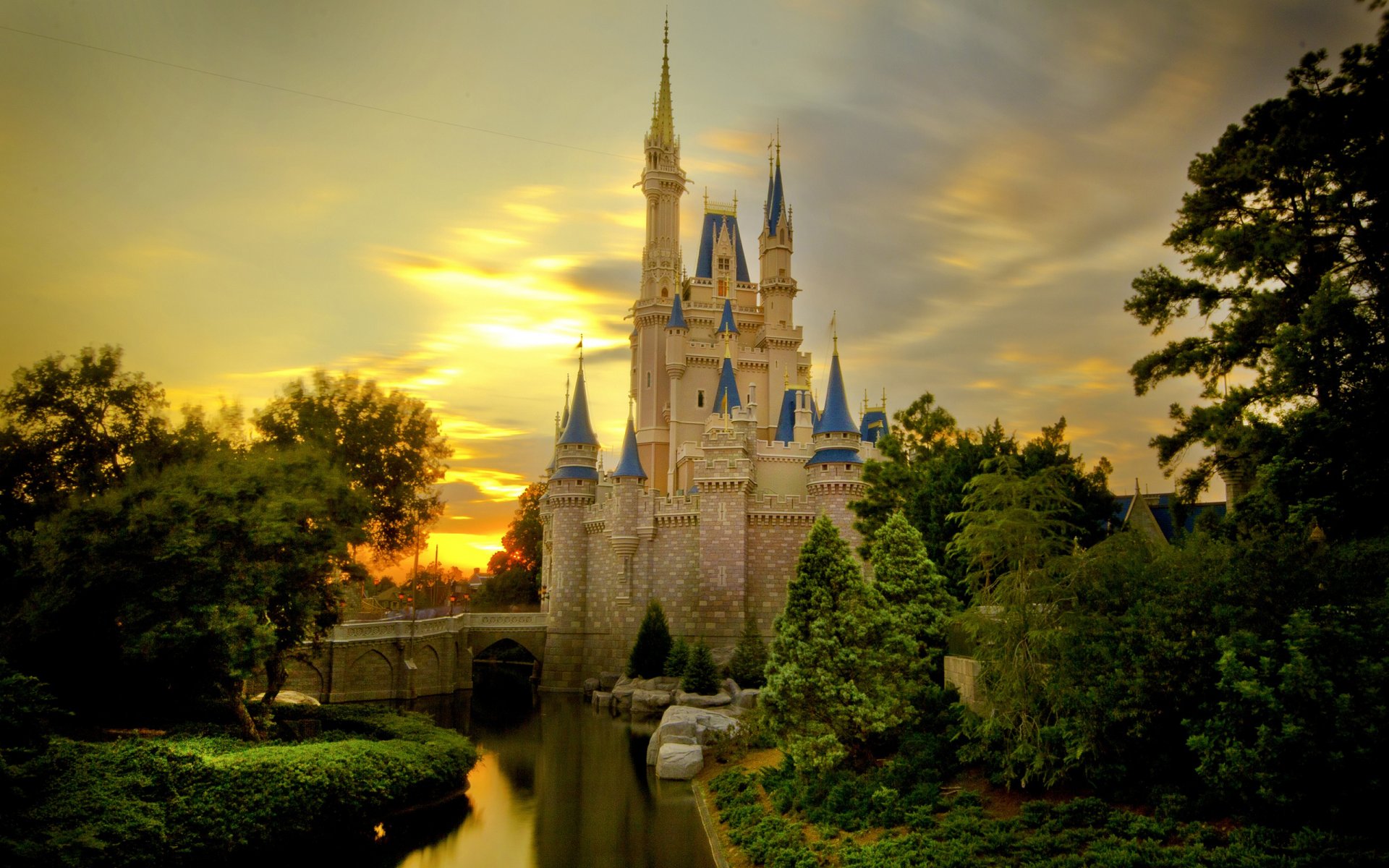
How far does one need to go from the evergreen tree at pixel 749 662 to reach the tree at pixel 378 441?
13.1 metres

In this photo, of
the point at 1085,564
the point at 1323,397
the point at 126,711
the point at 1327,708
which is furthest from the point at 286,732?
the point at 1323,397

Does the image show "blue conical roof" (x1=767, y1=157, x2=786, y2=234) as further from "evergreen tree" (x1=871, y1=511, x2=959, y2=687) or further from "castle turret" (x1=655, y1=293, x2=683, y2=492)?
"evergreen tree" (x1=871, y1=511, x2=959, y2=687)

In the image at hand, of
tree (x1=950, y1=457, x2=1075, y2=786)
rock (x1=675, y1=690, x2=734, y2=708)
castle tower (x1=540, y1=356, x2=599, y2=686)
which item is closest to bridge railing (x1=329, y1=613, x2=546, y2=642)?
castle tower (x1=540, y1=356, x2=599, y2=686)

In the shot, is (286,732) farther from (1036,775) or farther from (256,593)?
(1036,775)

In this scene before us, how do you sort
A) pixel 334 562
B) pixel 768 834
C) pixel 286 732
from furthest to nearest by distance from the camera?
pixel 334 562, pixel 286 732, pixel 768 834

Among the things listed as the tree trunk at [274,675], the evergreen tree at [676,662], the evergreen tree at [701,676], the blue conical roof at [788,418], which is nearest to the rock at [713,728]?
the evergreen tree at [701,676]

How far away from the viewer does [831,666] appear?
691 inches

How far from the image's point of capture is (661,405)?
170 ft

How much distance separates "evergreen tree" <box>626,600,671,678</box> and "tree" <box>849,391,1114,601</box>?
12.5 m

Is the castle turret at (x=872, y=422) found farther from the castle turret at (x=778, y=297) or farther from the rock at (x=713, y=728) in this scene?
the rock at (x=713, y=728)

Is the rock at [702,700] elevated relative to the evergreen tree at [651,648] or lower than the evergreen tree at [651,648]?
lower

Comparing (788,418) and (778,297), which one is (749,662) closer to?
(788,418)

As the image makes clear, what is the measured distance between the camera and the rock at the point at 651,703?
3619cm

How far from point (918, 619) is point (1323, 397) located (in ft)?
28.4
